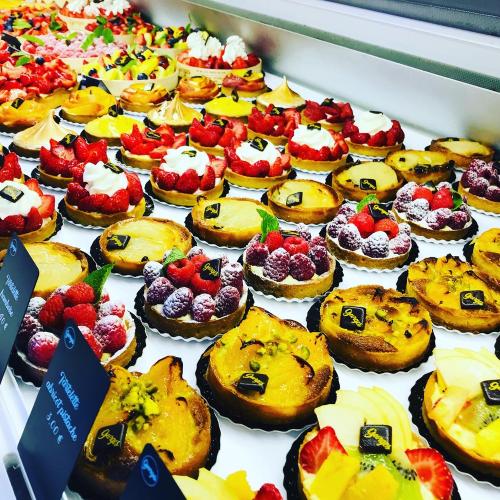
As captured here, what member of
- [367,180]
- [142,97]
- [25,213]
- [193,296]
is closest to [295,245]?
[193,296]

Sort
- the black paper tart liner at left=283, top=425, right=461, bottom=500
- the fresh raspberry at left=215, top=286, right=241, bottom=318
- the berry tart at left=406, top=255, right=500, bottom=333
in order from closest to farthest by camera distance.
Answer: the black paper tart liner at left=283, top=425, right=461, bottom=500 → the fresh raspberry at left=215, top=286, right=241, bottom=318 → the berry tart at left=406, top=255, right=500, bottom=333

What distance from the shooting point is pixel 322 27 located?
346cm

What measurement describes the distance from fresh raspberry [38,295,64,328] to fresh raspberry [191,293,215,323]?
0.47 m

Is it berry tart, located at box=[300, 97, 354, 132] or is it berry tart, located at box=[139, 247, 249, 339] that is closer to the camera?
berry tart, located at box=[139, 247, 249, 339]

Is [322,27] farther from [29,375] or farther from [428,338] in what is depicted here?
[29,375]

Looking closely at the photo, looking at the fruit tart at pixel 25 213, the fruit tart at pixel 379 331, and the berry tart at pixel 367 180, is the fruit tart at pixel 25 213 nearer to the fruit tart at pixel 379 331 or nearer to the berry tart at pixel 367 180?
the fruit tart at pixel 379 331

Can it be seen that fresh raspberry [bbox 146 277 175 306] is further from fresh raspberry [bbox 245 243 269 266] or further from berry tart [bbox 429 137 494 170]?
berry tart [bbox 429 137 494 170]

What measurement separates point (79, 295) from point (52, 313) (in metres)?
0.10

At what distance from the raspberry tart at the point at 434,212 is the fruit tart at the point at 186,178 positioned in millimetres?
968

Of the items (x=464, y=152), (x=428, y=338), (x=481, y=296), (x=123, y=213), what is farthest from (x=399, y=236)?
(x=123, y=213)

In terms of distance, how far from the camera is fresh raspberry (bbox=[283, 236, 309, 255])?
2.58m

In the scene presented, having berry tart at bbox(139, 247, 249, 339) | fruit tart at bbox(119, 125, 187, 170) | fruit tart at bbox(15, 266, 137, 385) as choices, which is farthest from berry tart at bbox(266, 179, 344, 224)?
fruit tart at bbox(15, 266, 137, 385)

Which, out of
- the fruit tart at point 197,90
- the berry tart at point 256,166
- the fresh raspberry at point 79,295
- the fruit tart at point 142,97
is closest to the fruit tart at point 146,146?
the berry tart at point 256,166

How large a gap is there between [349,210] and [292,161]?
0.90 metres
